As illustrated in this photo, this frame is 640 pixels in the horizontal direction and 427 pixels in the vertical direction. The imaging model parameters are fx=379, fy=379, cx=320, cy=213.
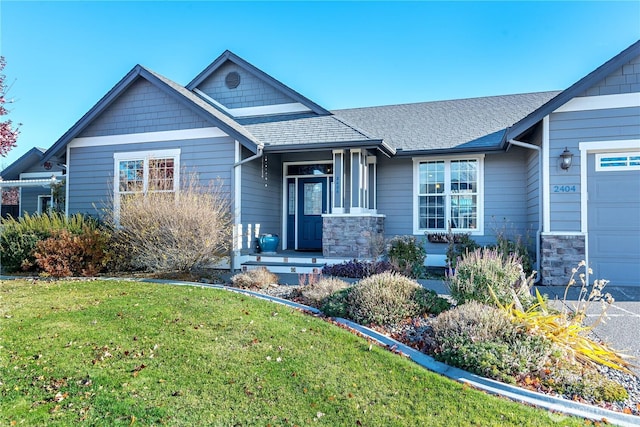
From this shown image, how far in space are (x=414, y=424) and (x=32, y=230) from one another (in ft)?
30.5

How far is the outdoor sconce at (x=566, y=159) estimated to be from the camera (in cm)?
737

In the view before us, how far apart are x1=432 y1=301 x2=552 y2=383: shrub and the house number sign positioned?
461 cm

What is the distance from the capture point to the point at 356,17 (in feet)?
→ 33.1

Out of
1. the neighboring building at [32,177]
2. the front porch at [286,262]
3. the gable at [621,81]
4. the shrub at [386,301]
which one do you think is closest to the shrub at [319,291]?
the shrub at [386,301]

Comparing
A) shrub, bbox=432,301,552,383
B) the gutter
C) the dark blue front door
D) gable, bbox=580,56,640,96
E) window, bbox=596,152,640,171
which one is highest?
gable, bbox=580,56,640,96

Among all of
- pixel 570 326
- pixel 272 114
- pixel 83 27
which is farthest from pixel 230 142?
pixel 570 326

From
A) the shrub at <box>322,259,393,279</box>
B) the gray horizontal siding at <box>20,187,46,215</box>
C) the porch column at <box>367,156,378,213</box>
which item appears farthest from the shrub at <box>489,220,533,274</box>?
the gray horizontal siding at <box>20,187,46,215</box>

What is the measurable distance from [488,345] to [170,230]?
20.0 feet

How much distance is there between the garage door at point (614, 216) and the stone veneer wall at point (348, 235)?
4.45 metres

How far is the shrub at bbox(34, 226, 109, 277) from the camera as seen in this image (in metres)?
7.74

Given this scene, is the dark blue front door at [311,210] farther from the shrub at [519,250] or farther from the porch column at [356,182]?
the shrub at [519,250]

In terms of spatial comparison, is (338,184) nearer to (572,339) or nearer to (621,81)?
(621,81)

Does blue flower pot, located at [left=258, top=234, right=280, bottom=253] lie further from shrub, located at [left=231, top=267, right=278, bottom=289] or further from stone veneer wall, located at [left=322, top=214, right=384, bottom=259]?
shrub, located at [left=231, top=267, right=278, bottom=289]

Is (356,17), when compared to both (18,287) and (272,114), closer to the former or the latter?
(272,114)
